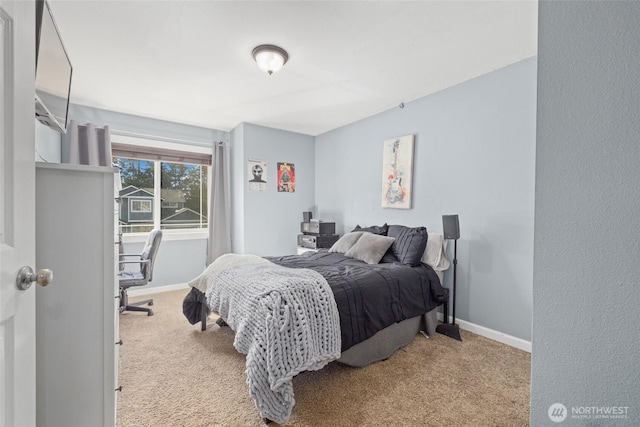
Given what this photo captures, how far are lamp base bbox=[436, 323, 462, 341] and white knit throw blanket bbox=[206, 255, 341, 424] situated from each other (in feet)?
4.67

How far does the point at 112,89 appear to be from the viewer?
10.2 feet

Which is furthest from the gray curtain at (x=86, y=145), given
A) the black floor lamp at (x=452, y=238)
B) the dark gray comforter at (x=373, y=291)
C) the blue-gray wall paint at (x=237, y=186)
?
the black floor lamp at (x=452, y=238)

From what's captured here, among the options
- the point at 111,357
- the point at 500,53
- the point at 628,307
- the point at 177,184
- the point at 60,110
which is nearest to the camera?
the point at 628,307

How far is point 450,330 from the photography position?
269 centimetres

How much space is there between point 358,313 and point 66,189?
1.74 metres

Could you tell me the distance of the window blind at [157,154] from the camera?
389 centimetres

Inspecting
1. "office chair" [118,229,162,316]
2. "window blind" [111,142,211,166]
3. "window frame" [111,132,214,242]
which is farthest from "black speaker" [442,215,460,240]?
"window blind" [111,142,211,166]

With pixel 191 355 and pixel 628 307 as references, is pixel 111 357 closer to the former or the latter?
pixel 191 355

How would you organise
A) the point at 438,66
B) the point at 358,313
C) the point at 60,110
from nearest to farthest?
the point at 60,110
the point at 358,313
the point at 438,66

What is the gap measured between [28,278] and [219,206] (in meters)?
3.77

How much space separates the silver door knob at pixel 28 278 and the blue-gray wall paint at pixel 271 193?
3.51m

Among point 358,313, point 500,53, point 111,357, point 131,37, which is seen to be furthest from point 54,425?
point 500,53

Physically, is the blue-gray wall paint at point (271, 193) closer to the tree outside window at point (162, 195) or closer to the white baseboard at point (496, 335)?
the tree outside window at point (162, 195)
